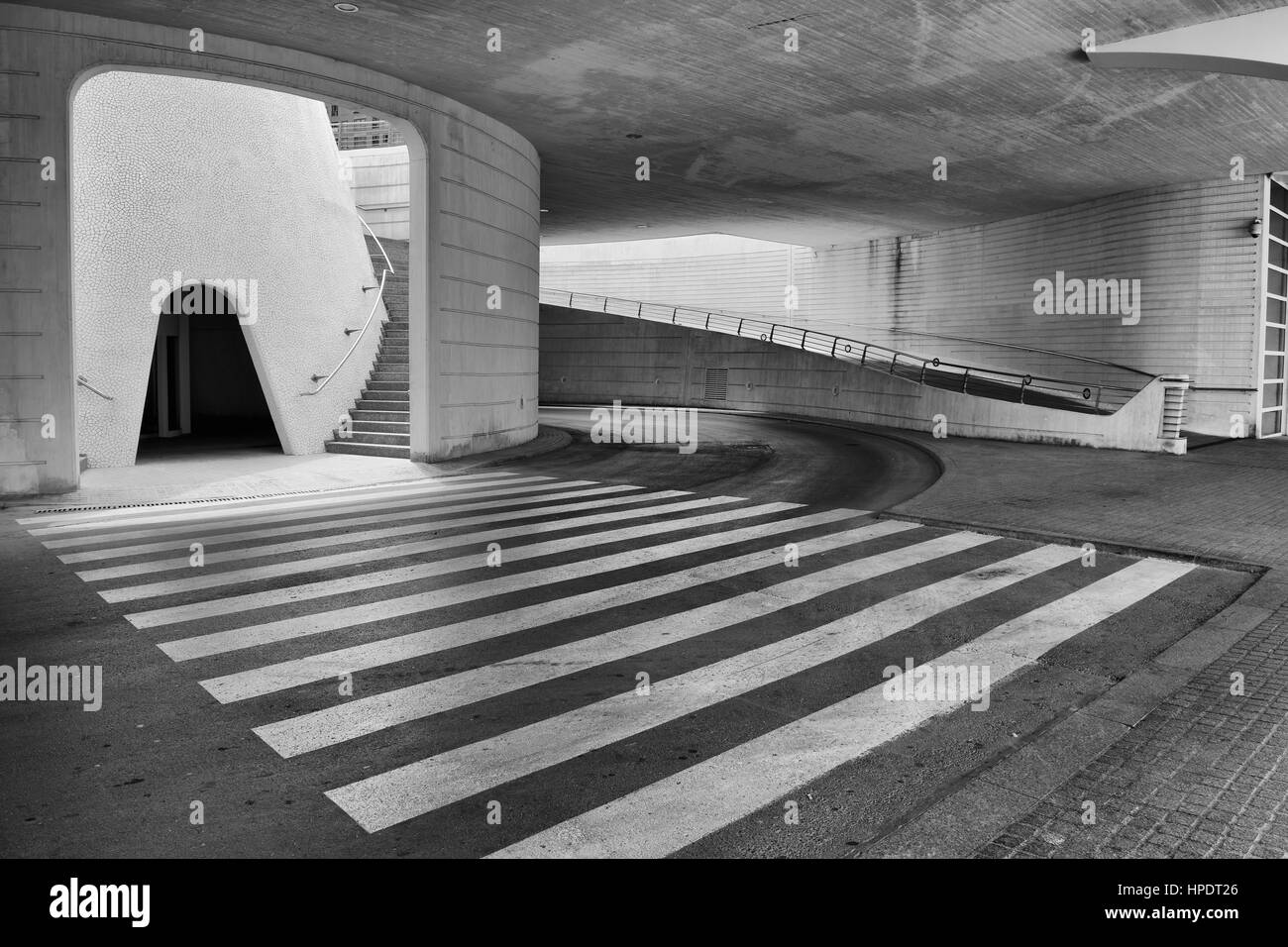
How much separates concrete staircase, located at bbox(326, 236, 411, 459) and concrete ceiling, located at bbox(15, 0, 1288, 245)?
5.08 meters

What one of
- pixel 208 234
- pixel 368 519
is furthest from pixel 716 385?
pixel 368 519

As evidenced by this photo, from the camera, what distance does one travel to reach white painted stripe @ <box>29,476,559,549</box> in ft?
33.1

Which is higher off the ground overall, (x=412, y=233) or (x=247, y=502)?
(x=412, y=233)

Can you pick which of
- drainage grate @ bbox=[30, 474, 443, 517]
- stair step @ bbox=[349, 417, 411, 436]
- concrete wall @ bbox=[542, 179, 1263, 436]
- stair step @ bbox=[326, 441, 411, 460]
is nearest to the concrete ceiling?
concrete wall @ bbox=[542, 179, 1263, 436]

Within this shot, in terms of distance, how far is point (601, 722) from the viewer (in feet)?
16.7

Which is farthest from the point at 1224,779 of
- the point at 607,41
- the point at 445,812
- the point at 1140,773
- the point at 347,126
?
the point at 347,126

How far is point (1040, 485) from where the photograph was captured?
1445 centimetres

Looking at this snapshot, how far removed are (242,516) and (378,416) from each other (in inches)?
265

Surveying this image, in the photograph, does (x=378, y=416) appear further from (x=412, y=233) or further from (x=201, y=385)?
(x=201, y=385)

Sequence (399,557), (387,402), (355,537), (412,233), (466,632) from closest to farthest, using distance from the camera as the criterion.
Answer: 1. (466,632)
2. (399,557)
3. (355,537)
4. (412,233)
5. (387,402)

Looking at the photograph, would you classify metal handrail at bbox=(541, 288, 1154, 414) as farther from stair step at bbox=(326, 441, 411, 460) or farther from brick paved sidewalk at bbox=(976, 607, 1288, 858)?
brick paved sidewalk at bbox=(976, 607, 1288, 858)

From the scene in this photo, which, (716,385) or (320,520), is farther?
(716,385)

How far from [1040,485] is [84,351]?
14.6 meters
